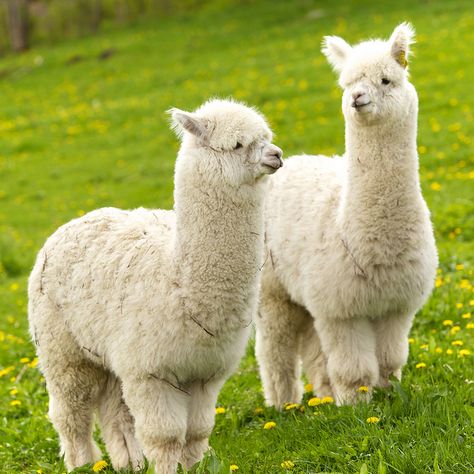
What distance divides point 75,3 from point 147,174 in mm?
22019

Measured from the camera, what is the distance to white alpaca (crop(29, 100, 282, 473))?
3.93 metres

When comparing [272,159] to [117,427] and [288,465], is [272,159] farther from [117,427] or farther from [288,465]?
[117,427]

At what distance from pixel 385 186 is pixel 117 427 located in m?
2.11

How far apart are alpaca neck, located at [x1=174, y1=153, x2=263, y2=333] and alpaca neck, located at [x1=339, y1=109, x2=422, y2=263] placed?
988 mm

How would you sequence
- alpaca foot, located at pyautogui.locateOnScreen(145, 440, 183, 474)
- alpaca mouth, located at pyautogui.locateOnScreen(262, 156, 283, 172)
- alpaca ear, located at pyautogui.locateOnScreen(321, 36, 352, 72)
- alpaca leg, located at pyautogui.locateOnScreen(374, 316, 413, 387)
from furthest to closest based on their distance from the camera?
alpaca ear, located at pyautogui.locateOnScreen(321, 36, 352, 72), alpaca leg, located at pyautogui.locateOnScreen(374, 316, 413, 387), alpaca foot, located at pyautogui.locateOnScreen(145, 440, 183, 474), alpaca mouth, located at pyautogui.locateOnScreen(262, 156, 283, 172)

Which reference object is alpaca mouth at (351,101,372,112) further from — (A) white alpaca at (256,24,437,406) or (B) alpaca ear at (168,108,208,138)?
(B) alpaca ear at (168,108,208,138)

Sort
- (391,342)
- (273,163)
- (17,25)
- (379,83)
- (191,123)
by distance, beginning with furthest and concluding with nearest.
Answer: (17,25)
(391,342)
(379,83)
(191,123)
(273,163)

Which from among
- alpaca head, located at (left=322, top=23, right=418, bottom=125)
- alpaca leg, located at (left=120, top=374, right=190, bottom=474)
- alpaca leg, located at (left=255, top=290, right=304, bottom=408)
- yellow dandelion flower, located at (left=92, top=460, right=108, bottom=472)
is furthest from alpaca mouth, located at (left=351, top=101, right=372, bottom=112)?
yellow dandelion flower, located at (left=92, top=460, right=108, bottom=472)

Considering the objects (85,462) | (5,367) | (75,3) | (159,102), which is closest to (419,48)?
(159,102)

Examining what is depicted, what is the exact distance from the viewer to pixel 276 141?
50.8ft

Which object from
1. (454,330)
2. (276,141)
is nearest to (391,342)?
(454,330)

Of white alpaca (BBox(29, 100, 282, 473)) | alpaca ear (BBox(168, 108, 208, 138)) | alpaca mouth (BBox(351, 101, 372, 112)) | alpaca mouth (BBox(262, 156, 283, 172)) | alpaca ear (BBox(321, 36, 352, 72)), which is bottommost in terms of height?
white alpaca (BBox(29, 100, 282, 473))

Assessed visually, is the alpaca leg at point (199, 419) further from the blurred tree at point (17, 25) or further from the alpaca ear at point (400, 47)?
the blurred tree at point (17, 25)

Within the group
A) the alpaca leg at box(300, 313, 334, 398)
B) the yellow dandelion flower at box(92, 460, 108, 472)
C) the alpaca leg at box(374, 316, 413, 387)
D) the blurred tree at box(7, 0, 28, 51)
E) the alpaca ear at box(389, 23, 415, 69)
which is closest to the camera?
the yellow dandelion flower at box(92, 460, 108, 472)
